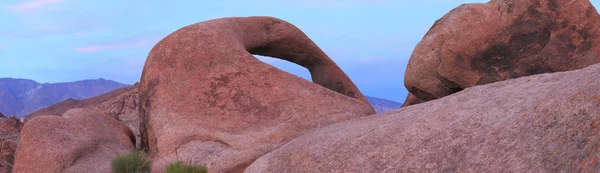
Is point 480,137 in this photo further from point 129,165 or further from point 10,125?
point 10,125

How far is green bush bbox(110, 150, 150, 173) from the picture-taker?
31.1 feet

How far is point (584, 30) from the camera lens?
10992 mm

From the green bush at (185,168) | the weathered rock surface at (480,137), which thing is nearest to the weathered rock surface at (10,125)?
the green bush at (185,168)

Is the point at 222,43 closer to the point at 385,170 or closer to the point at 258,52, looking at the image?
the point at 258,52

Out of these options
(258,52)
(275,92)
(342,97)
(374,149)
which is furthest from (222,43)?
(374,149)

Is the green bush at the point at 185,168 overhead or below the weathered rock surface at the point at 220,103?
below

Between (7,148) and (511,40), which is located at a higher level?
(511,40)

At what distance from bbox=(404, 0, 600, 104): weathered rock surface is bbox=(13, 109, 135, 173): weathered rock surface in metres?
5.81

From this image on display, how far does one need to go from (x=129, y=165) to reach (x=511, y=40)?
6.70 meters

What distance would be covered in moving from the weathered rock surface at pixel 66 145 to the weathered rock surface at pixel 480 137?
14.2 ft

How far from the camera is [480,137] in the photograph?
5.21 metres

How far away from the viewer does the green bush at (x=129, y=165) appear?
31.1ft

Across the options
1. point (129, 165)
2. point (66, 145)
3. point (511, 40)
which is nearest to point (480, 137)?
point (129, 165)

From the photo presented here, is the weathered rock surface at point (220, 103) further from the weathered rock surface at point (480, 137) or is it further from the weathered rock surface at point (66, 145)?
the weathered rock surface at point (480, 137)
